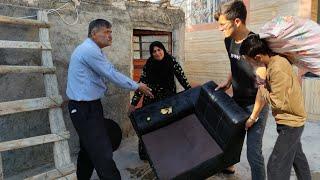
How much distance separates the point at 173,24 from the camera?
570 centimetres

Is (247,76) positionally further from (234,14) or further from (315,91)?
(315,91)

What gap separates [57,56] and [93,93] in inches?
43.3

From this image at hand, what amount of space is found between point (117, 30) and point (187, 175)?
245cm

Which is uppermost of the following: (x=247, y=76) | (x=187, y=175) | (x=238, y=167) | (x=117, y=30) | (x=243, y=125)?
(x=117, y=30)

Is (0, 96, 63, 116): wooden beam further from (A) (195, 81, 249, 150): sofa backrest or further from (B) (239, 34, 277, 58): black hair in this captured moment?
(B) (239, 34, 277, 58): black hair

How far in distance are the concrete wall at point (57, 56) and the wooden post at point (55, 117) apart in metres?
0.34

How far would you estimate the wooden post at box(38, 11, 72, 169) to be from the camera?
3.12 metres

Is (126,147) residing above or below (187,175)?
below

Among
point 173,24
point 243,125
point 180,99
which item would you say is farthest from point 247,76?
point 173,24

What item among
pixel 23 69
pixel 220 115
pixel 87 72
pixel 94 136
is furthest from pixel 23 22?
pixel 220 115

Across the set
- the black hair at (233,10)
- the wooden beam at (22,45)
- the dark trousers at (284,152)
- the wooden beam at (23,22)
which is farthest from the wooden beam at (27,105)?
the dark trousers at (284,152)

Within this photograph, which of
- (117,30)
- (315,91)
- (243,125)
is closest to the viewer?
(243,125)

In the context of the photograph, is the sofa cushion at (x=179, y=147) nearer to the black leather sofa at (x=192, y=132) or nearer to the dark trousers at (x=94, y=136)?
the black leather sofa at (x=192, y=132)

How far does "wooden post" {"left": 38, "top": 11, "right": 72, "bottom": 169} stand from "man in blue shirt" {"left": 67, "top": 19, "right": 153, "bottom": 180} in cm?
14
